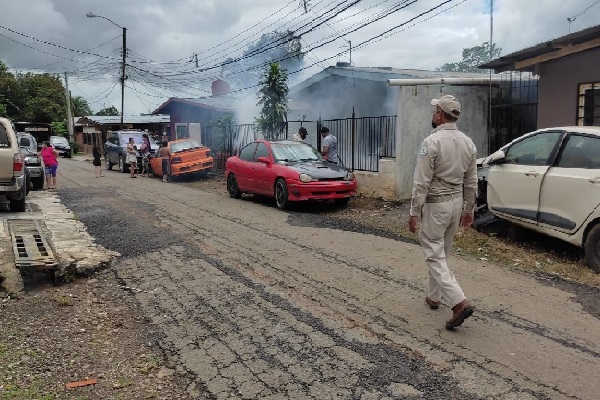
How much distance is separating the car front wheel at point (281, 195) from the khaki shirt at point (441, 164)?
6604mm

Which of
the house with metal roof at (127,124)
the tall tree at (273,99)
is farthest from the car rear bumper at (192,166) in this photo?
the house with metal roof at (127,124)

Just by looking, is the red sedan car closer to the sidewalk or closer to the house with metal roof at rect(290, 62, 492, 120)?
the sidewalk

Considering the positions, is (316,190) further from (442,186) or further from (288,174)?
(442,186)

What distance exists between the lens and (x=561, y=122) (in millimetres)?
10031

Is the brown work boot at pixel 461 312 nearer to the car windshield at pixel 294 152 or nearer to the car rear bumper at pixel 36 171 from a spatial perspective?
the car windshield at pixel 294 152

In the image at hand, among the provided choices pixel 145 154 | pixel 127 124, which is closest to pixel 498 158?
pixel 145 154

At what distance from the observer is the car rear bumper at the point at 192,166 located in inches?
726

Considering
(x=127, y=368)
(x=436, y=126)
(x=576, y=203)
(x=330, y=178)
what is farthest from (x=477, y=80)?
(x=127, y=368)

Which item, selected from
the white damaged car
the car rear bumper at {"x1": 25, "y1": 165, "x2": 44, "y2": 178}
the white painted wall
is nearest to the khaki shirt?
the white damaged car

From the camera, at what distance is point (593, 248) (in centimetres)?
613

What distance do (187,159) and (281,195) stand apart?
8.41 m

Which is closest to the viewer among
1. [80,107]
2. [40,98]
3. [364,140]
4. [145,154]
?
[364,140]

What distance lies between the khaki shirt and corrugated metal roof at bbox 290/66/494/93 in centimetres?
1083

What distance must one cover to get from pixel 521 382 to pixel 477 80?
10.1 metres
